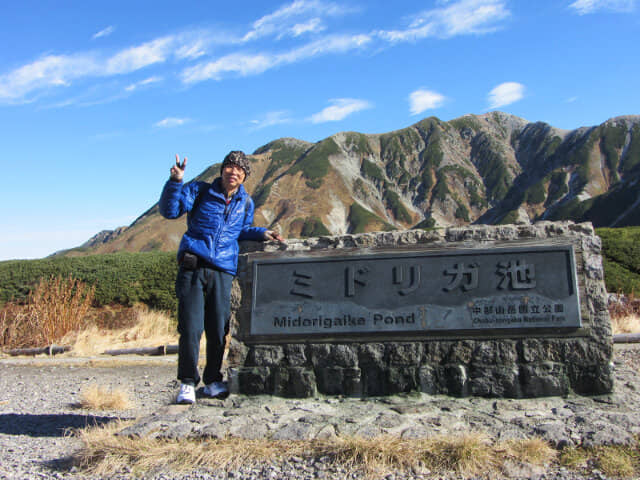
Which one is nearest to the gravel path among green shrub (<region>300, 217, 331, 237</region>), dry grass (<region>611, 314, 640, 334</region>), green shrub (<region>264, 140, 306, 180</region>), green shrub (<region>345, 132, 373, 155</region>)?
dry grass (<region>611, 314, 640, 334</region>)

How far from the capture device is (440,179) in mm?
154750

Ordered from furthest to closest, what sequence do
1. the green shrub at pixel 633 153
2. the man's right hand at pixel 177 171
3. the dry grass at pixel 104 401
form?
the green shrub at pixel 633 153
the dry grass at pixel 104 401
the man's right hand at pixel 177 171

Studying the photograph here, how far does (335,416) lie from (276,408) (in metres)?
0.50

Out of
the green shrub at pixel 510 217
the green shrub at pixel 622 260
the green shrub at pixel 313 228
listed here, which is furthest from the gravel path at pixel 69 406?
the green shrub at pixel 510 217

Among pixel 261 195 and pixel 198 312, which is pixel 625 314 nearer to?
pixel 198 312

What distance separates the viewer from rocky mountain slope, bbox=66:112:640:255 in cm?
11675

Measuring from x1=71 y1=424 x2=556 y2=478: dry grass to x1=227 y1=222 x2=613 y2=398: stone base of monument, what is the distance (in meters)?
0.85

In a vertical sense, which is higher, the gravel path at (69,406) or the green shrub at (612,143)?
the green shrub at (612,143)

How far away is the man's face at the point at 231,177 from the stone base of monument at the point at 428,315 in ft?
2.11

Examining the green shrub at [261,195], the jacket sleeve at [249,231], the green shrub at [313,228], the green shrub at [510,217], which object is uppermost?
the green shrub at [261,195]

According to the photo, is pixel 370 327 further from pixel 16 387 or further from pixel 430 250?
pixel 16 387

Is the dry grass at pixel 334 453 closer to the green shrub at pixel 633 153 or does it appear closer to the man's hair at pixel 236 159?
the man's hair at pixel 236 159

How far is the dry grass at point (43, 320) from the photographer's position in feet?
27.4

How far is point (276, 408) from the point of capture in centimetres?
353
